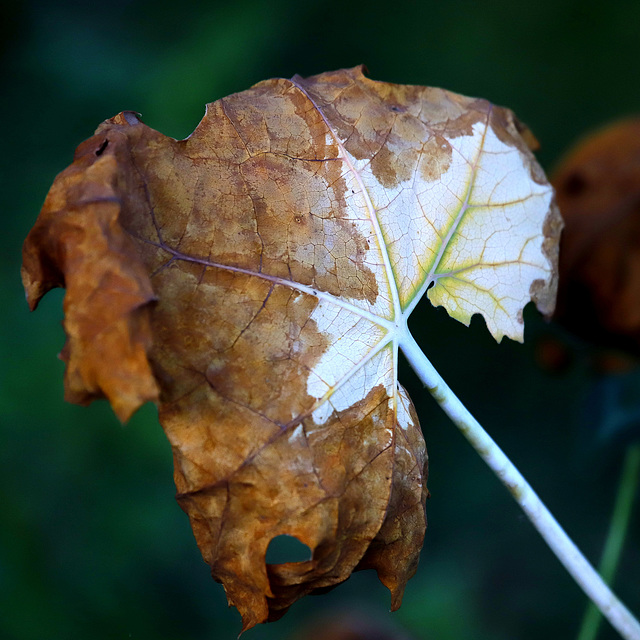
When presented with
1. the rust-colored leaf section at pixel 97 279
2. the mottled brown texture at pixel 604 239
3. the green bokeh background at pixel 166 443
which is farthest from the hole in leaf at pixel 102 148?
the mottled brown texture at pixel 604 239

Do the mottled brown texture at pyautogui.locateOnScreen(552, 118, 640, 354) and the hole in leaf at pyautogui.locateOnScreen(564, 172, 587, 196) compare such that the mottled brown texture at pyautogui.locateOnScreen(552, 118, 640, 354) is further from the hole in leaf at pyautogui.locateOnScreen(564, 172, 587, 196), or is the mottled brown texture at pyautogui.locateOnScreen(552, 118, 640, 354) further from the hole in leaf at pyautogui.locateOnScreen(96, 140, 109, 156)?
the hole in leaf at pyautogui.locateOnScreen(96, 140, 109, 156)

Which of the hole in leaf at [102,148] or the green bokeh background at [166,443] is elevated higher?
the hole in leaf at [102,148]

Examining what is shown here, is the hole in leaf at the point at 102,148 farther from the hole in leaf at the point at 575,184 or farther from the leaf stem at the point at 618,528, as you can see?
the leaf stem at the point at 618,528

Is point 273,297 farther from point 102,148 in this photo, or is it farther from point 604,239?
point 604,239

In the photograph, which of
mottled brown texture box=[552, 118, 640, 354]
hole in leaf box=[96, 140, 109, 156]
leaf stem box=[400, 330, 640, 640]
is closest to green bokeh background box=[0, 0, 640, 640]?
mottled brown texture box=[552, 118, 640, 354]

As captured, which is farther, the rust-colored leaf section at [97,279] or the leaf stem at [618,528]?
the leaf stem at [618,528]

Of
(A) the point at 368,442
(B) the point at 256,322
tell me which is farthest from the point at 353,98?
(A) the point at 368,442

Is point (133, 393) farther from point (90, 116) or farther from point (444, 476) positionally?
point (444, 476)
